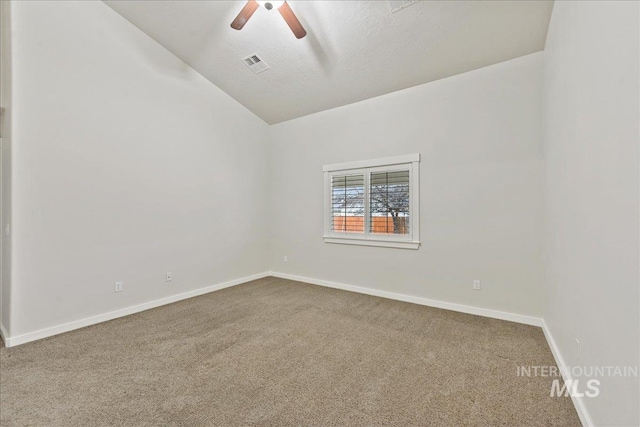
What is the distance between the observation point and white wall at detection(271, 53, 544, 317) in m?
2.98

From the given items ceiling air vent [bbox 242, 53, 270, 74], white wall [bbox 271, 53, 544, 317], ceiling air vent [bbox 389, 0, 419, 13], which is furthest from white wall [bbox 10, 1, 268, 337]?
ceiling air vent [bbox 389, 0, 419, 13]

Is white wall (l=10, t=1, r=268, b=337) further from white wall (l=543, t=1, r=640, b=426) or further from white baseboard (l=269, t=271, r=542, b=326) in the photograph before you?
white wall (l=543, t=1, r=640, b=426)

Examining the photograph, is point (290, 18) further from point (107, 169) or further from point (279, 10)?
point (107, 169)

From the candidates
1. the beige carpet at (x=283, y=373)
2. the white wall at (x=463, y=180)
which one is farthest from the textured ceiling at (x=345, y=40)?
the beige carpet at (x=283, y=373)

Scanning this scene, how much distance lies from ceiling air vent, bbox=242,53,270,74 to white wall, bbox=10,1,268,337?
3.02 ft

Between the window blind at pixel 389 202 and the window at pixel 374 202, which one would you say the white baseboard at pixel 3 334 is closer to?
the window at pixel 374 202

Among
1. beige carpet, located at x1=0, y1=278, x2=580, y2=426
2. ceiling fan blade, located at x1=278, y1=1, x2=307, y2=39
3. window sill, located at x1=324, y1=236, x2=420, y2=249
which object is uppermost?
ceiling fan blade, located at x1=278, y1=1, x2=307, y2=39

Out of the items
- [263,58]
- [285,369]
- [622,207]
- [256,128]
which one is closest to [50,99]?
[263,58]

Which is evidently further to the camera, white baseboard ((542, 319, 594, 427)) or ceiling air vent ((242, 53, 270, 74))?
ceiling air vent ((242, 53, 270, 74))

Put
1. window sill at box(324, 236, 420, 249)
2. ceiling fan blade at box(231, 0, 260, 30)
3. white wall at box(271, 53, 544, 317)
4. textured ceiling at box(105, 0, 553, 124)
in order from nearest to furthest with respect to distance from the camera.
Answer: ceiling fan blade at box(231, 0, 260, 30) < textured ceiling at box(105, 0, 553, 124) < white wall at box(271, 53, 544, 317) < window sill at box(324, 236, 420, 249)

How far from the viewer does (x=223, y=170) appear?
4488mm

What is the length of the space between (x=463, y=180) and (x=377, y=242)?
56.6 inches

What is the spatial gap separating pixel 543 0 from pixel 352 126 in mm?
2472

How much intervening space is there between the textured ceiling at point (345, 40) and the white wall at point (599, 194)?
623 mm
